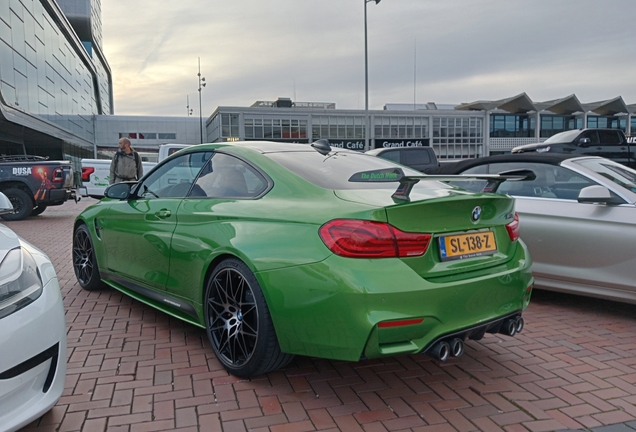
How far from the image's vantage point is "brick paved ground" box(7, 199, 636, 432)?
2.66 meters

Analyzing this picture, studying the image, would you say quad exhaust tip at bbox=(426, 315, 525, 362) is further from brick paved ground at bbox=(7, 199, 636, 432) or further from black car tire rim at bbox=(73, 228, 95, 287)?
black car tire rim at bbox=(73, 228, 95, 287)

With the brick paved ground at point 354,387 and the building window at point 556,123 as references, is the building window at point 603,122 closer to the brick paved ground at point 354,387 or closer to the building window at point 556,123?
the building window at point 556,123

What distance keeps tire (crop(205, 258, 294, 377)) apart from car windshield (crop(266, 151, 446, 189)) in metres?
0.70

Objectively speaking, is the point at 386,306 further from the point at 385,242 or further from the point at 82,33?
the point at 82,33

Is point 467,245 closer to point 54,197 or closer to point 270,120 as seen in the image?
point 54,197

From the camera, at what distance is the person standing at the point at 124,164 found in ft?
33.1

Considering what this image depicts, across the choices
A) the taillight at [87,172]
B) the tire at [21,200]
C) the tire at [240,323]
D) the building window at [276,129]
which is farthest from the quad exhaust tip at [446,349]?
the building window at [276,129]

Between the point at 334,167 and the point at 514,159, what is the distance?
2719 millimetres

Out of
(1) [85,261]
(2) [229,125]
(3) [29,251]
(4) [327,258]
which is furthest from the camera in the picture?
(2) [229,125]

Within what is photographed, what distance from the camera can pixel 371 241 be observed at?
256cm

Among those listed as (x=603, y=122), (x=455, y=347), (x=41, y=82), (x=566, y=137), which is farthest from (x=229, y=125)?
(x=455, y=347)

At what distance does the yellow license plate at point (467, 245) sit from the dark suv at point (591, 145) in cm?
797

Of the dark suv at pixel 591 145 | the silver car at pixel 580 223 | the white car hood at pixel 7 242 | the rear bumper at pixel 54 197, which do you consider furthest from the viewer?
the rear bumper at pixel 54 197

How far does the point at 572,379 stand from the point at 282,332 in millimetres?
1839
